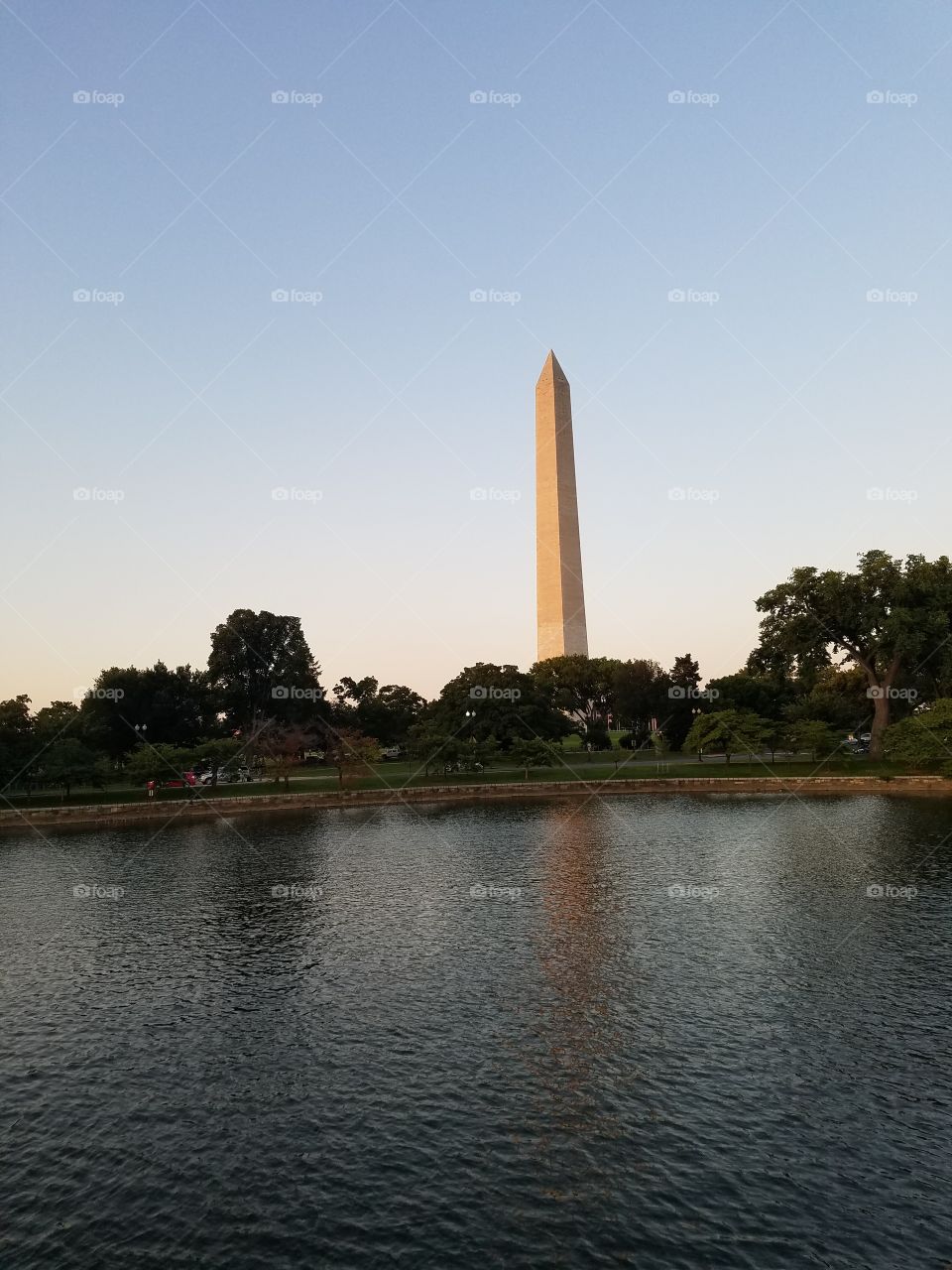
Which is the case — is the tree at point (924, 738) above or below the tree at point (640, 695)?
below

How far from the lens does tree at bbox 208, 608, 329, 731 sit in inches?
4097

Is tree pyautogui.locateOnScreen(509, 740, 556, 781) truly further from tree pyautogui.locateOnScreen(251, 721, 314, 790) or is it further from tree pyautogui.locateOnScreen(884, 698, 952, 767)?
tree pyautogui.locateOnScreen(884, 698, 952, 767)

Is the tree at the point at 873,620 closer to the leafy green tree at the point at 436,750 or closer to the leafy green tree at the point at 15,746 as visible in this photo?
the leafy green tree at the point at 436,750

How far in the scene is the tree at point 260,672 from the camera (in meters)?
104

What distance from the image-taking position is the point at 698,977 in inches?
1043

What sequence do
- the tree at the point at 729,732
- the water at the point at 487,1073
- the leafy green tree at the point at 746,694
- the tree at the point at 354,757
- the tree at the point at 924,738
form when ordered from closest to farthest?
the water at the point at 487,1073 < the tree at the point at 924,738 < the tree at the point at 354,757 < the tree at the point at 729,732 < the leafy green tree at the point at 746,694

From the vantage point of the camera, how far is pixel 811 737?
77.9 meters

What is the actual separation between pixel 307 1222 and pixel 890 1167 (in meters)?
10.5

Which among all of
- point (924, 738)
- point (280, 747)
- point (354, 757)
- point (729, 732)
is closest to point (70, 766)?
point (280, 747)

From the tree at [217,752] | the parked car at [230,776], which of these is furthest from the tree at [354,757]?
the parked car at [230,776]

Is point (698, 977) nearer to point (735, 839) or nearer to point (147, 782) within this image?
point (735, 839)

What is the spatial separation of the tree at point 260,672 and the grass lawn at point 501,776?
17.2 meters

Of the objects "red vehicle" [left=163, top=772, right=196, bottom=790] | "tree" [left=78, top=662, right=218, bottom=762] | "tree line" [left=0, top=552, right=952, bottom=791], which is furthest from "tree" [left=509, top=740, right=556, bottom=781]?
"tree" [left=78, top=662, right=218, bottom=762]

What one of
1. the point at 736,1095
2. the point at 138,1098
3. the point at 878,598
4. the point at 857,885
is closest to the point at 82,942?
the point at 138,1098
